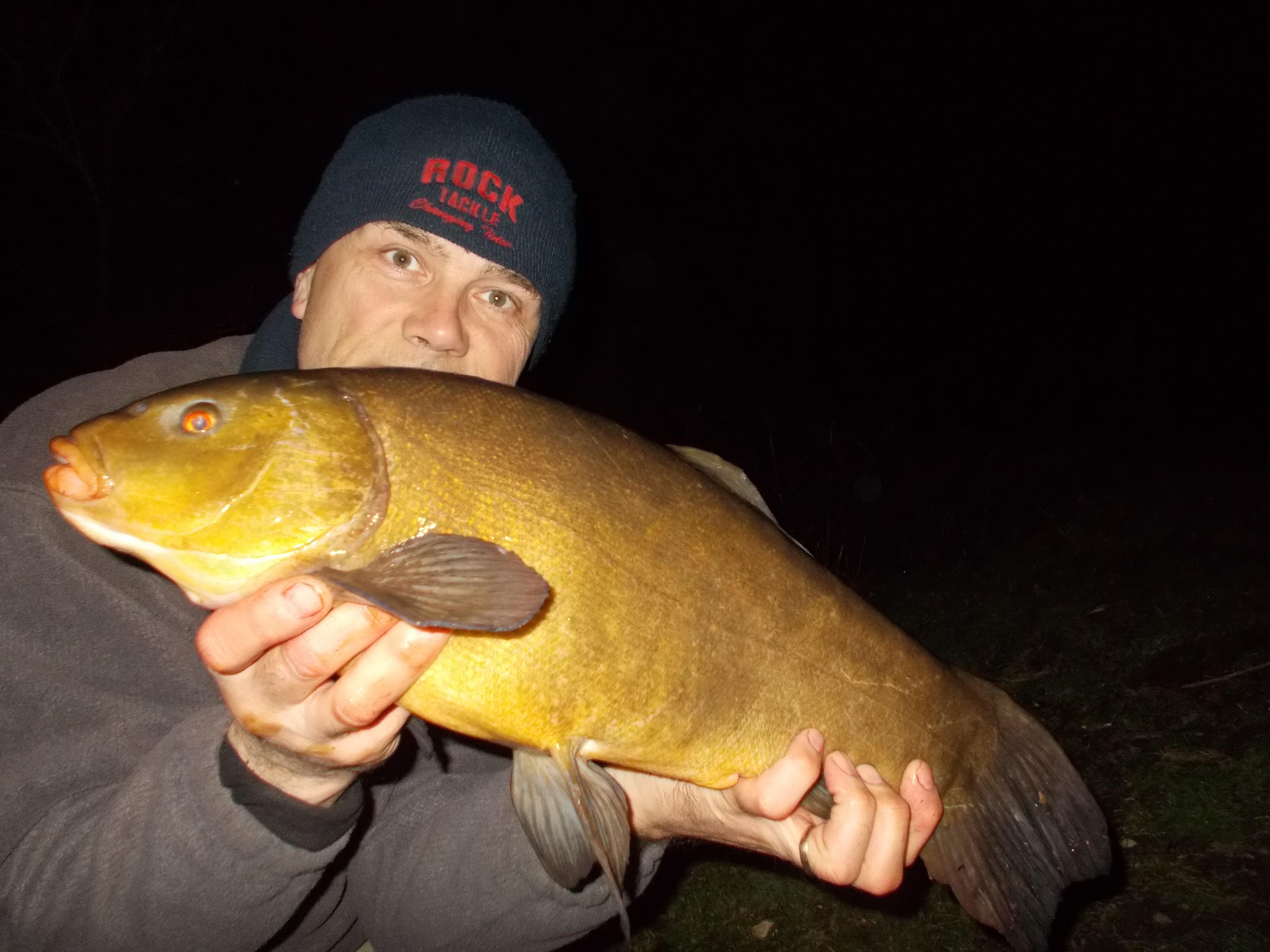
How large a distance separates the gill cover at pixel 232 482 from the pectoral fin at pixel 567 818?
726mm

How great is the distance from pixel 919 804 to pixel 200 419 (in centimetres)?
211

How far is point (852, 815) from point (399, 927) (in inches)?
62.8

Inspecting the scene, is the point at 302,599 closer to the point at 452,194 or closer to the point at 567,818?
the point at 567,818

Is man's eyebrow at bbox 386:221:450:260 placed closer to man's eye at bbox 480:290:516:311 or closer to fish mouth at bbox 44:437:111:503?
man's eye at bbox 480:290:516:311

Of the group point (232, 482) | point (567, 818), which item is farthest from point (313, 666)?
point (567, 818)

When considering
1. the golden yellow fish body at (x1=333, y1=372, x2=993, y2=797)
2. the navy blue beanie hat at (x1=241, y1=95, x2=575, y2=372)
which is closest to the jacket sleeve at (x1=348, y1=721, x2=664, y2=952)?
the golden yellow fish body at (x1=333, y1=372, x2=993, y2=797)

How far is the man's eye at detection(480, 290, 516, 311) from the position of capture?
2.95 metres

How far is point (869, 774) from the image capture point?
7.45 feet

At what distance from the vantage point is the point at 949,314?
2072 centimetres

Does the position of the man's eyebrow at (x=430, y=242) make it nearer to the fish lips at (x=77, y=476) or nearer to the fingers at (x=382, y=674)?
the fish lips at (x=77, y=476)

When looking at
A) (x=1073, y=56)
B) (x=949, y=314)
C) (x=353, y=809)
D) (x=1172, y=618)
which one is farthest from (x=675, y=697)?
(x=1073, y=56)

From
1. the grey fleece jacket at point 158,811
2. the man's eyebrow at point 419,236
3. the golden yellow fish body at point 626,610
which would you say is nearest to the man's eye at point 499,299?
the man's eyebrow at point 419,236

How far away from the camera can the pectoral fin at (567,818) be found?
1.94 m

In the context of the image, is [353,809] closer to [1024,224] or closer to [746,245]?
[746,245]
